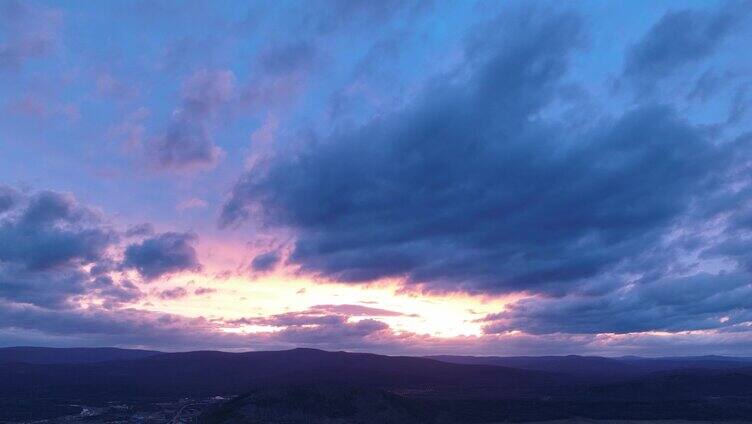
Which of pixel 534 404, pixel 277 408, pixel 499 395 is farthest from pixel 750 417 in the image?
pixel 277 408

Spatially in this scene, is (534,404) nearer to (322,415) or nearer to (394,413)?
(394,413)

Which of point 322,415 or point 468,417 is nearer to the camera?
point 322,415

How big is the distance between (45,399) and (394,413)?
361 ft

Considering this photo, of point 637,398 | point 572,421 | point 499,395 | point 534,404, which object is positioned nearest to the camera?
point 572,421

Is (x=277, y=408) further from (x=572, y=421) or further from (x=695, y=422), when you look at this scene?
(x=695, y=422)

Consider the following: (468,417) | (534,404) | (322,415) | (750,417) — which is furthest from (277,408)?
(750,417)

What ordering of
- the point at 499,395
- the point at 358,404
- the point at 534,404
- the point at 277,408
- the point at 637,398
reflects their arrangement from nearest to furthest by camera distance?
the point at 277,408 < the point at 358,404 < the point at 534,404 < the point at 637,398 < the point at 499,395

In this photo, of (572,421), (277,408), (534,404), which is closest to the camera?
(277,408)

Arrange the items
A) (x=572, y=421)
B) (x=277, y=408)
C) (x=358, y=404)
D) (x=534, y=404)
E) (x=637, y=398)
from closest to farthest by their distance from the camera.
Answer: (x=277, y=408), (x=358, y=404), (x=572, y=421), (x=534, y=404), (x=637, y=398)

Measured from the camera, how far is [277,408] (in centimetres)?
11350

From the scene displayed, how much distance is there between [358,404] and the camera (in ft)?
398

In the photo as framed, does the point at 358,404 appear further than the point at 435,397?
No

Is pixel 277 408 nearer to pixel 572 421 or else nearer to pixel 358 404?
pixel 358 404

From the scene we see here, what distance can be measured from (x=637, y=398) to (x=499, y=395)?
3804 centimetres
